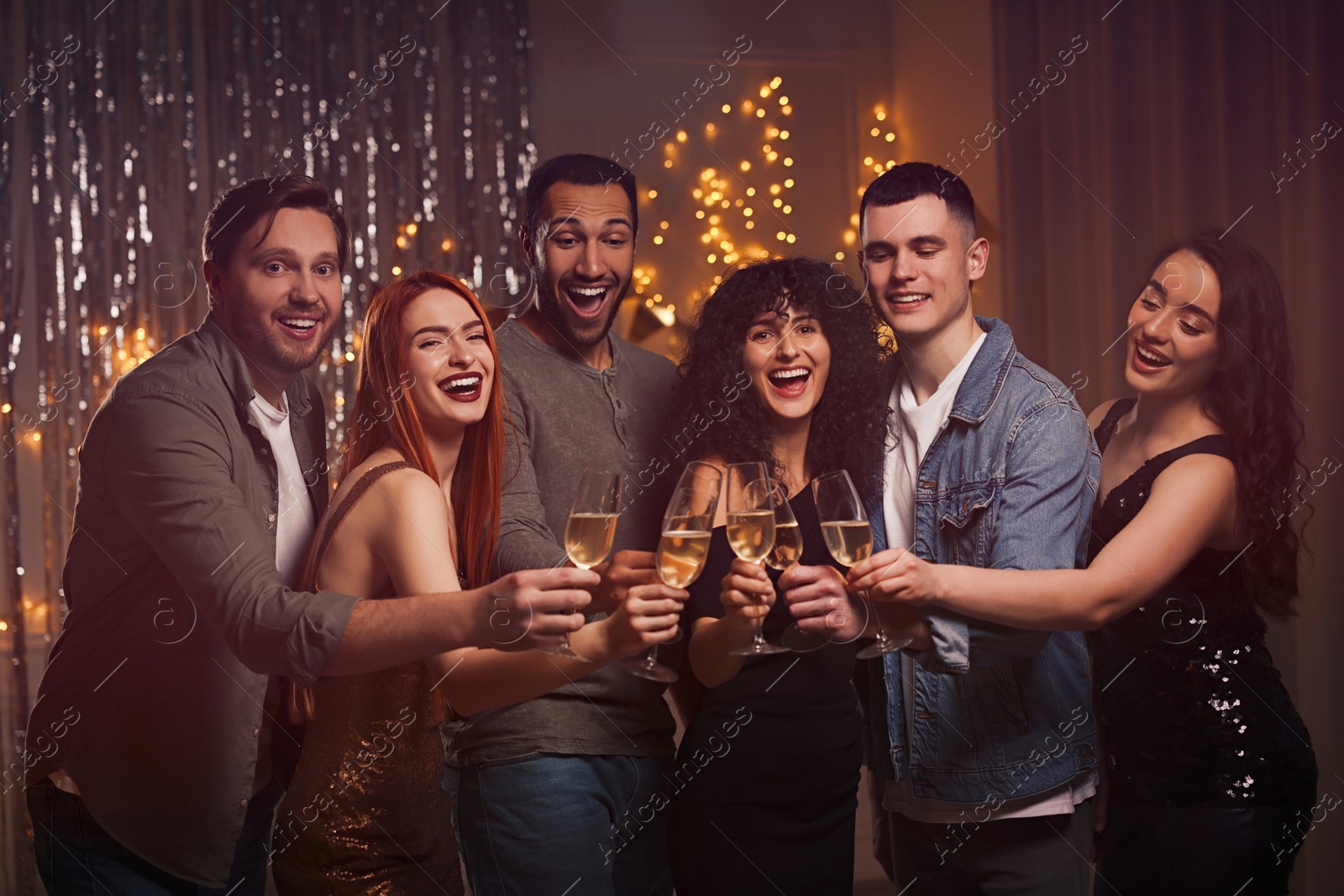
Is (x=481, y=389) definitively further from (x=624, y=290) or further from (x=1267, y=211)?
(x=1267, y=211)

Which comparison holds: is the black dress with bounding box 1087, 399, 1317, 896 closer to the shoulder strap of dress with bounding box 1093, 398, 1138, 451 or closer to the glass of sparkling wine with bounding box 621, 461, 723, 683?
the shoulder strap of dress with bounding box 1093, 398, 1138, 451


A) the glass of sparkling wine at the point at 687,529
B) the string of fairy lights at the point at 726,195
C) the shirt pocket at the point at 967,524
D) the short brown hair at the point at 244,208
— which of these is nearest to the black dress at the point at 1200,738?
the shirt pocket at the point at 967,524

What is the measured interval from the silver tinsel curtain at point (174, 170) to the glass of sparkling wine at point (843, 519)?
2.51 m

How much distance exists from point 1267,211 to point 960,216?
835 mm

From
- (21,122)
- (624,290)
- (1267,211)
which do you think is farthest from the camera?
(21,122)

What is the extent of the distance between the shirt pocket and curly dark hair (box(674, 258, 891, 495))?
17 cm

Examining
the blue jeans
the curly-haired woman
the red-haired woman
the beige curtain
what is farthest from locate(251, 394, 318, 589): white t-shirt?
the beige curtain

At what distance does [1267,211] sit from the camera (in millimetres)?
2164

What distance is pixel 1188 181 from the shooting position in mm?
2312

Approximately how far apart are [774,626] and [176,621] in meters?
0.99

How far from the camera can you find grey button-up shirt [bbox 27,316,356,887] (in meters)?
A: 1.52

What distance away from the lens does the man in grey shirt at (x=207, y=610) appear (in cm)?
151

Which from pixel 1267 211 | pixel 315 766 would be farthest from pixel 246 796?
pixel 1267 211

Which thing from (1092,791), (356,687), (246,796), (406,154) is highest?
(406,154)
